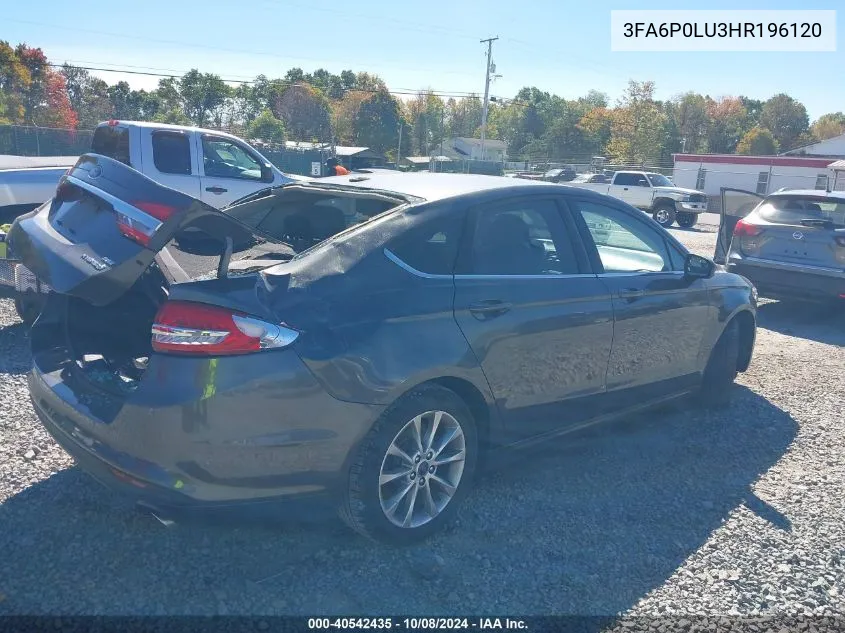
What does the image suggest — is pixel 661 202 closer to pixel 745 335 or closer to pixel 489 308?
pixel 745 335

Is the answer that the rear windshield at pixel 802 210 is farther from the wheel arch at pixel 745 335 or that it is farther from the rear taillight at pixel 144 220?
the rear taillight at pixel 144 220

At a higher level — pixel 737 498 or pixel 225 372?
pixel 225 372

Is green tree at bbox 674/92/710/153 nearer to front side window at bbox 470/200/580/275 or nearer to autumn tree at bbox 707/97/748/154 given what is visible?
autumn tree at bbox 707/97/748/154

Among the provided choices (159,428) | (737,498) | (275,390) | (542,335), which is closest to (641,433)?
(737,498)

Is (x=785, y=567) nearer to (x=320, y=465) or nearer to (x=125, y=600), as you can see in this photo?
(x=320, y=465)

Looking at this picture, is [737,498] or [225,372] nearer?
[225,372]

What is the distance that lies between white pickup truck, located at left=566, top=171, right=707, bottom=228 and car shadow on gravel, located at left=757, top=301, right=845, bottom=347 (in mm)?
15696

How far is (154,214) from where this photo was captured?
296 centimetres

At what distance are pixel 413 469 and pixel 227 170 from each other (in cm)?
820

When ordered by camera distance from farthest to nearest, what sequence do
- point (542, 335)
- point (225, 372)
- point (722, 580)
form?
point (542, 335) < point (722, 580) < point (225, 372)

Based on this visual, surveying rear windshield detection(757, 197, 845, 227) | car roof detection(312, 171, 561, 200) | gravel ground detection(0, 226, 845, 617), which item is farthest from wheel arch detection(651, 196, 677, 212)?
car roof detection(312, 171, 561, 200)

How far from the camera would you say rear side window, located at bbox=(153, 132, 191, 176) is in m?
9.89

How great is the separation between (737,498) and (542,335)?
1.46 m

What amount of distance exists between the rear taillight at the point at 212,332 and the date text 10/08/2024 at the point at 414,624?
1.07m
